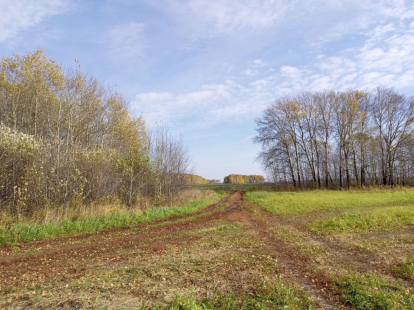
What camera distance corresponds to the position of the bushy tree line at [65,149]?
10.6 metres

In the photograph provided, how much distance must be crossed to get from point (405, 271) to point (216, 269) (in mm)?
4153

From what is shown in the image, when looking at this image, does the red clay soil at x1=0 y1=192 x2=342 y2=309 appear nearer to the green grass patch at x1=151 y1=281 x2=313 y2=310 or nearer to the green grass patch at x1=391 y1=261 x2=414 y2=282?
the green grass patch at x1=151 y1=281 x2=313 y2=310

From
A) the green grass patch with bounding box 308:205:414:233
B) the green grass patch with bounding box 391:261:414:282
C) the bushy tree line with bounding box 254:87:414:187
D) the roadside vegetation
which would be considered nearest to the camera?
the roadside vegetation

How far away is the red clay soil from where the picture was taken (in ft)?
16.2

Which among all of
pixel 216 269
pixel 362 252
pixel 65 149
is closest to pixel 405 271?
pixel 362 252

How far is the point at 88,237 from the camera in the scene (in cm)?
873

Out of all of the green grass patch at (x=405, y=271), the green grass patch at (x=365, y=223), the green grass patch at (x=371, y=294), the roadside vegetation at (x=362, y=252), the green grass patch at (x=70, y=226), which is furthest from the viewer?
the green grass patch at (x=365, y=223)

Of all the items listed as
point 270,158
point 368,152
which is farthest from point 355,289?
point 368,152

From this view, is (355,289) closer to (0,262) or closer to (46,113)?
(0,262)

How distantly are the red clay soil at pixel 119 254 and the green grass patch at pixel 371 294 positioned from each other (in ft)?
0.78

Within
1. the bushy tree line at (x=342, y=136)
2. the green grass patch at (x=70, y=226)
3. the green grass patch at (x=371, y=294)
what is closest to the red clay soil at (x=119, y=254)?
the green grass patch at (x=371, y=294)

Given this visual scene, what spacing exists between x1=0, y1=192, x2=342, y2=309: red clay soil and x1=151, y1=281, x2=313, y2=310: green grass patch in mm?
390

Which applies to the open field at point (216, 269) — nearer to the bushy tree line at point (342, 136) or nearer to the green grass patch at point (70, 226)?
the green grass patch at point (70, 226)

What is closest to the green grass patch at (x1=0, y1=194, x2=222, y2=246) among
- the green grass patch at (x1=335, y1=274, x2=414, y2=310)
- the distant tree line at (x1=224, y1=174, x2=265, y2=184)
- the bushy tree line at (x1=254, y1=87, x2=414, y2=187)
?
the green grass patch at (x1=335, y1=274, x2=414, y2=310)
